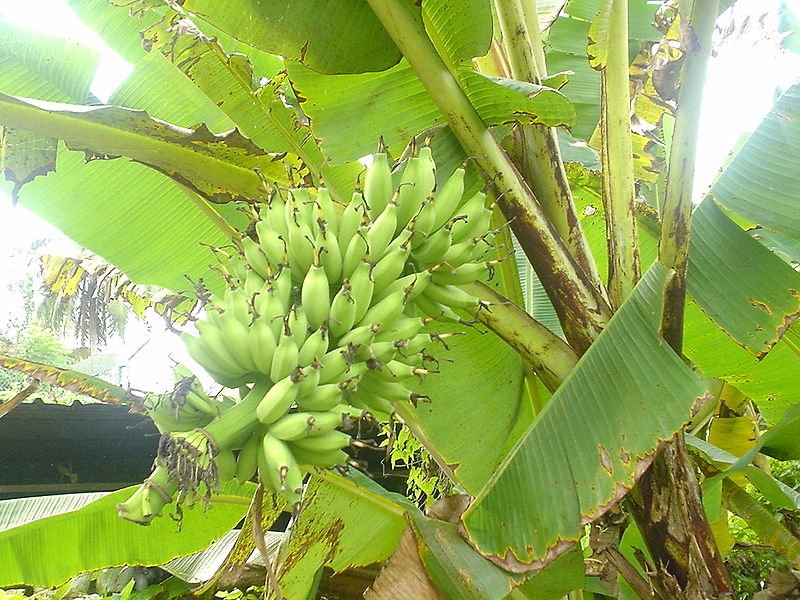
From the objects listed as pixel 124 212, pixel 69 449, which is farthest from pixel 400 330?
pixel 69 449

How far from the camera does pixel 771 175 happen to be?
4.02 feet

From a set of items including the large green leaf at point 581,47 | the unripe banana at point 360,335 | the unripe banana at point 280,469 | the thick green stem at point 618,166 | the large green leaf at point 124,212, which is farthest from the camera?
the large green leaf at point 581,47

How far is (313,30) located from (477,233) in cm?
51

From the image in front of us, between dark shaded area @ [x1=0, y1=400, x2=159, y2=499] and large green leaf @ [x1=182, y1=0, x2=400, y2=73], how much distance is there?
2.19 m

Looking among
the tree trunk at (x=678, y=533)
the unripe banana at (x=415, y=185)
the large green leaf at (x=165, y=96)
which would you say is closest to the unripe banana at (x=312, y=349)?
the unripe banana at (x=415, y=185)

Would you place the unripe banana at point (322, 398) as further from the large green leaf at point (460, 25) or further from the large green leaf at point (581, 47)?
the large green leaf at point (581, 47)

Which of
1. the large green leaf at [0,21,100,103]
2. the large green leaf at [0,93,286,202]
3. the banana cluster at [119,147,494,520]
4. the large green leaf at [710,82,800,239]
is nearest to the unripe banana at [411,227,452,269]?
the banana cluster at [119,147,494,520]

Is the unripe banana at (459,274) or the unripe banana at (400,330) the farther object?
the unripe banana at (459,274)

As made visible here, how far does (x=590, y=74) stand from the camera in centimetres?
183

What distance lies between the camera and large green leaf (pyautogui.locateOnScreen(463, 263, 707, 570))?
3.17 feet

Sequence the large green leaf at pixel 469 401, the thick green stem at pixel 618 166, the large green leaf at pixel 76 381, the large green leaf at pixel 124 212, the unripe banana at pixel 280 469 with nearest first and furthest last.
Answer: the unripe banana at pixel 280 469
the large green leaf at pixel 76 381
the thick green stem at pixel 618 166
the large green leaf at pixel 469 401
the large green leaf at pixel 124 212

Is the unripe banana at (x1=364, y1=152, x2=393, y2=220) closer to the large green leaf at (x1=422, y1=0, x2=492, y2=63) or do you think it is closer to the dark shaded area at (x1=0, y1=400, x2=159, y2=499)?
the large green leaf at (x1=422, y1=0, x2=492, y2=63)

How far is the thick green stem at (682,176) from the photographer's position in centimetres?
106

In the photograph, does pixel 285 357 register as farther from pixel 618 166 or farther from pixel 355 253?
pixel 618 166
